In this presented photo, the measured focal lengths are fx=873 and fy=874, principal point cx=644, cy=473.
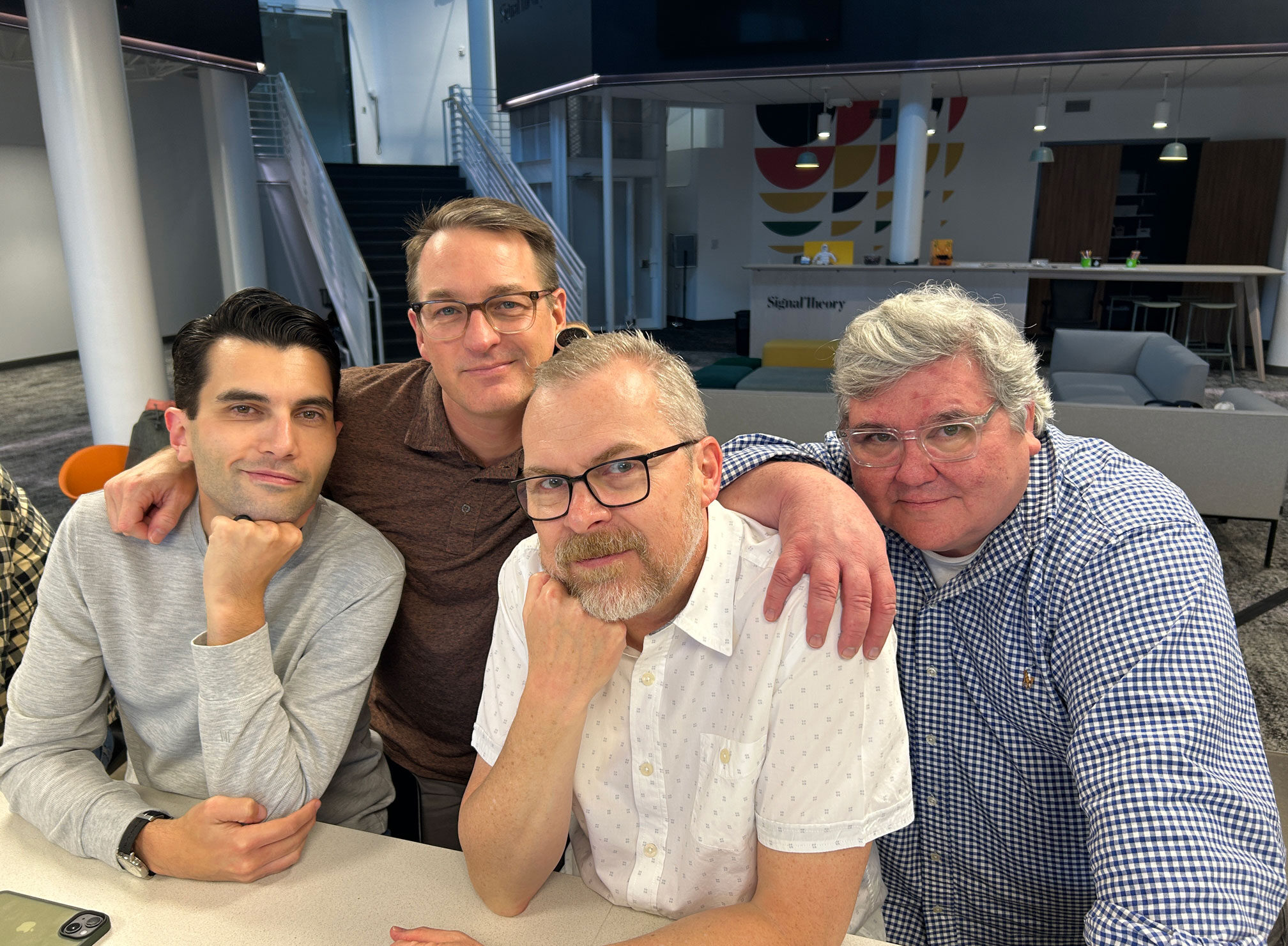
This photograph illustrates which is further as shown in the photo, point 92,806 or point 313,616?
point 313,616

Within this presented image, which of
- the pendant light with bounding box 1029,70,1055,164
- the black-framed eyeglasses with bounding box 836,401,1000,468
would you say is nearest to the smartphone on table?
the black-framed eyeglasses with bounding box 836,401,1000,468

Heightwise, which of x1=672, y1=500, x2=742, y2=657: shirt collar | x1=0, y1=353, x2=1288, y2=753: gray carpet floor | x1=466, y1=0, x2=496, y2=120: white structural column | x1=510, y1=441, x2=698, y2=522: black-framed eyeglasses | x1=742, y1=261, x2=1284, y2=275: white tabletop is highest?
x1=466, y1=0, x2=496, y2=120: white structural column

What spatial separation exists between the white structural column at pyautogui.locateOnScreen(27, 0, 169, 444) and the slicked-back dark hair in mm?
4369

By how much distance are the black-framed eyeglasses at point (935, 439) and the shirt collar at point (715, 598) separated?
0.33m

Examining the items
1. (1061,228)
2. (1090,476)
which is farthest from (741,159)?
(1090,476)

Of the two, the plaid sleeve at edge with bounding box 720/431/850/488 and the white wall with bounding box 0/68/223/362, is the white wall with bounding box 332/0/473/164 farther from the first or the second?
the plaid sleeve at edge with bounding box 720/431/850/488

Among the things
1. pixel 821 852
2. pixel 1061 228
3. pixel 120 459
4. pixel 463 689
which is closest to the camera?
pixel 821 852

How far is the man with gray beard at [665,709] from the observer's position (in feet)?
3.82

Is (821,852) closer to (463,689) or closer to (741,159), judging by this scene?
(463,689)

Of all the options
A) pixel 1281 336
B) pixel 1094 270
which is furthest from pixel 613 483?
pixel 1281 336

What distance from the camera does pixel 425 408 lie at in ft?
6.27

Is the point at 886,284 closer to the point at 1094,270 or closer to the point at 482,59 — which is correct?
the point at 1094,270

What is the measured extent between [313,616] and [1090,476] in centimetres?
134

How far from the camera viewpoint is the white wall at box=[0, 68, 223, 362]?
33.8ft
